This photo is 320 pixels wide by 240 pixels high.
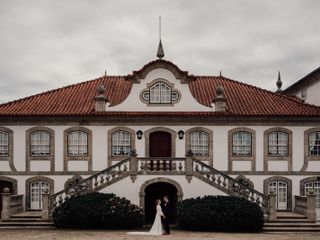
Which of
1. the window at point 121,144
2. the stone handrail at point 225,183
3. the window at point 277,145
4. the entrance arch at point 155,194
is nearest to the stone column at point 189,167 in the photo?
the stone handrail at point 225,183

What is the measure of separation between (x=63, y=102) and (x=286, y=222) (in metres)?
13.1

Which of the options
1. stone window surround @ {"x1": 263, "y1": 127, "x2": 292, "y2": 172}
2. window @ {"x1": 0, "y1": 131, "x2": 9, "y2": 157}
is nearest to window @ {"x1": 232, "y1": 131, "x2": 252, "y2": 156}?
stone window surround @ {"x1": 263, "y1": 127, "x2": 292, "y2": 172}

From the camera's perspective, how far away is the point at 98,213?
71.0 ft

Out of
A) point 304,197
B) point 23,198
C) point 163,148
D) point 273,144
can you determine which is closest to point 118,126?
point 163,148

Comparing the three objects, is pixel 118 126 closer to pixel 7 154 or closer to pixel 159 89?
pixel 159 89

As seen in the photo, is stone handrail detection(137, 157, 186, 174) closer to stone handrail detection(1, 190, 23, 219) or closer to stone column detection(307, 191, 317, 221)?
stone column detection(307, 191, 317, 221)

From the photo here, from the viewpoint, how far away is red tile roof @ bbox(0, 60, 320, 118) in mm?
26406

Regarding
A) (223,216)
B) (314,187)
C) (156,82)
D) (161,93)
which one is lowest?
(223,216)

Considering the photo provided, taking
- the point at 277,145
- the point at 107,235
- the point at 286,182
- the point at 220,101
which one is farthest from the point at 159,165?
the point at 286,182

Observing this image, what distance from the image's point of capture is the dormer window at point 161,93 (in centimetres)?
2680

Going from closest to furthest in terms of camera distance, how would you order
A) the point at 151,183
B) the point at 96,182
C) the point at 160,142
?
the point at 96,182 < the point at 151,183 < the point at 160,142

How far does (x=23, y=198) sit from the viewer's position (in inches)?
1030

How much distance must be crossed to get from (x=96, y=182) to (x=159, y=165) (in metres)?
3.00

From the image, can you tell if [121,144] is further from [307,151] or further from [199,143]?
[307,151]
